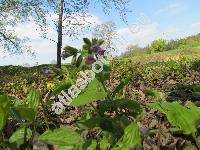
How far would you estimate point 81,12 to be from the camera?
63.2ft

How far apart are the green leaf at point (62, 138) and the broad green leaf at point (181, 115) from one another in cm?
45

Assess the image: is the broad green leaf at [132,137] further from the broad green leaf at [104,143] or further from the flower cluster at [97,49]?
the flower cluster at [97,49]

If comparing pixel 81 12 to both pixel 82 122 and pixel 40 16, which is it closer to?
pixel 40 16

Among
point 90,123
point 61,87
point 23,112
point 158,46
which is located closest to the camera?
point 23,112

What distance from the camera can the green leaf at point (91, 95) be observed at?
206 centimetres

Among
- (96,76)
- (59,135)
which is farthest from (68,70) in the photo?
(59,135)

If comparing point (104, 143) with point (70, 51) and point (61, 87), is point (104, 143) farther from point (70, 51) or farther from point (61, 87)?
point (70, 51)

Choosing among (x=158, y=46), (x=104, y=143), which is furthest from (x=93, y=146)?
(x=158, y=46)

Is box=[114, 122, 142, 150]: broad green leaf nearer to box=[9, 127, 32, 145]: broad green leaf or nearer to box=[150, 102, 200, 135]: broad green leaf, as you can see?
box=[150, 102, 200, 135]: broad green leaf

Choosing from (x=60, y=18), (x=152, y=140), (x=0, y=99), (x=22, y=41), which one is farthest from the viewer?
(x=22, y=41)

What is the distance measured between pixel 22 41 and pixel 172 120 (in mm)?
21539

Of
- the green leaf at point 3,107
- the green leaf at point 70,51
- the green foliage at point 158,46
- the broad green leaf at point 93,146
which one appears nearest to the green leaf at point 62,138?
the broad green leaf at point 93,146

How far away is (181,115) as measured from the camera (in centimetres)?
212

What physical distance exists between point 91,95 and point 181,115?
433 millimetres
